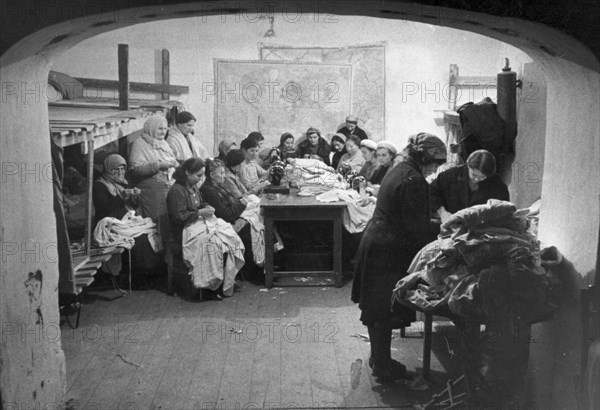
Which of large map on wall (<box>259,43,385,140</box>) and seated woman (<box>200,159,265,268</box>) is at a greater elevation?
large map on wall (<box>259,43,385,140</box>)

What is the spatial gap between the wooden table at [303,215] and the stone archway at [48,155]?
3395 mm

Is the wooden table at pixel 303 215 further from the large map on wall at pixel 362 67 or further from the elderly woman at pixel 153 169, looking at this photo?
the large map on wall at pixel 362 67

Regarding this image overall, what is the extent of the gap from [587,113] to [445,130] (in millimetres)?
9362

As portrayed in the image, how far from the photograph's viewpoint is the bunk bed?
6.09m

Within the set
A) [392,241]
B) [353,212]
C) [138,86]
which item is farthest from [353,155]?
[392,241]

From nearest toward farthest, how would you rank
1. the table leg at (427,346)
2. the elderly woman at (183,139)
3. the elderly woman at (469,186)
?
1. the table leg at (427,346)
2. the elderly woman at (469,186)
3. the elderly woman at (183,139)

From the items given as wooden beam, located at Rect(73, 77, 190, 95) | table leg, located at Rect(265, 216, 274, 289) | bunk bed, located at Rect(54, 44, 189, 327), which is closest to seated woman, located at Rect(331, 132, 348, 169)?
bunk bed, located at Rect(54, 44, 189, 327)

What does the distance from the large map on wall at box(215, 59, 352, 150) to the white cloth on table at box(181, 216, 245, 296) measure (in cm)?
613

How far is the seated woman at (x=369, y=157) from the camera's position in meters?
9.52

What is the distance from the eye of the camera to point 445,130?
13.5 m

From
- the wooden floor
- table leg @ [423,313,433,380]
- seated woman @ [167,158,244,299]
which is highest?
seated woman @ [167,158,244,299]

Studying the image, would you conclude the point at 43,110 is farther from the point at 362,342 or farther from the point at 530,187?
the point at 530,187

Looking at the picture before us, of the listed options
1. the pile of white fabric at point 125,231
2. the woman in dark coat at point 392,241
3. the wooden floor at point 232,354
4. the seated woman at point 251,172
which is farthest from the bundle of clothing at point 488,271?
the seated woman at point 251,172

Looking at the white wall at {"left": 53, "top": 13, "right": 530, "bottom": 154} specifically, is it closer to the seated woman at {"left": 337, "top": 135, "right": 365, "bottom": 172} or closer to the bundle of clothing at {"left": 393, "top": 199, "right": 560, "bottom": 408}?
the seated woman at {"left": 337, "top": 135, "right": 365, "bottom": 172}
